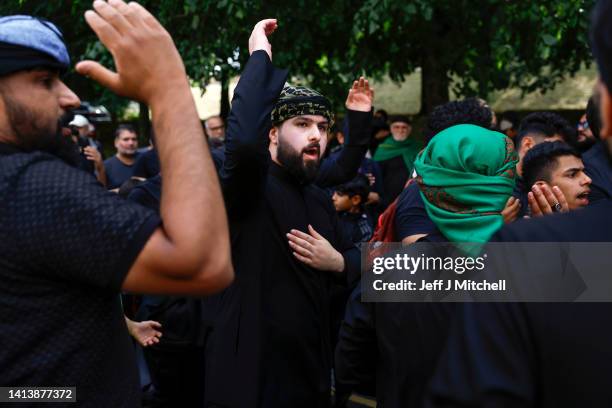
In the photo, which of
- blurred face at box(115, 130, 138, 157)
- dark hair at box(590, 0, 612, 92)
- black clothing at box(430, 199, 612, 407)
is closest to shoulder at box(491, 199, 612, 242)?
black clothing at box(430, 199, 612, 407)

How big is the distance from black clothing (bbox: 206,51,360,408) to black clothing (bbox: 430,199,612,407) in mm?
1646

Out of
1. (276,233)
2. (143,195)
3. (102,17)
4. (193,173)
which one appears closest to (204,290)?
(193,173)

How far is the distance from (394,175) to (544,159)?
5.32 meters

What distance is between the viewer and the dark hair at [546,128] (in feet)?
18.9

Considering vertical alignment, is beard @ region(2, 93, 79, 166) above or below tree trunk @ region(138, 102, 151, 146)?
below

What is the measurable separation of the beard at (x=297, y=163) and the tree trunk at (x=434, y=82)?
8.98 m

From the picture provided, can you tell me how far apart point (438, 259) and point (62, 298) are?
4.24ft

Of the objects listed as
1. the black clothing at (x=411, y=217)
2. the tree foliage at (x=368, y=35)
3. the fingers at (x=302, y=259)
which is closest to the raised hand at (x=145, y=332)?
the fingers at (x=302, y=259)

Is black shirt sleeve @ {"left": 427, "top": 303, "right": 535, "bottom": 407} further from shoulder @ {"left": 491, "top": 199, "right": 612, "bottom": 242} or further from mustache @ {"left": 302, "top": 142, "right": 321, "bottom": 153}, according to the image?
mustache @ {"left": 302, "top": 142, "right": 321, "bottom": 153}

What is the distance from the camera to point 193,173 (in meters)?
1.67

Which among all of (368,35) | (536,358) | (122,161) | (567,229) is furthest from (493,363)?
(368,35)

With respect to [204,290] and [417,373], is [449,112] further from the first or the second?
[204,290]

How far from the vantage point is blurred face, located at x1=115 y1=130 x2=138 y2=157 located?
8891 millimetres

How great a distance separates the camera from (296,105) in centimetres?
353
